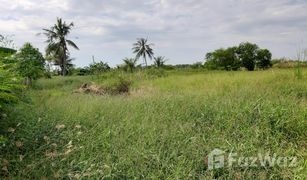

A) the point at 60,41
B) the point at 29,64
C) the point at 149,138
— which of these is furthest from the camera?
the point at 60,41

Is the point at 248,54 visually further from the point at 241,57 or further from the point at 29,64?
the point at 29,64

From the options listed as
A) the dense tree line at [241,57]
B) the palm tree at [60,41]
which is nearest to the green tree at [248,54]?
the dense tree line at [241,57]

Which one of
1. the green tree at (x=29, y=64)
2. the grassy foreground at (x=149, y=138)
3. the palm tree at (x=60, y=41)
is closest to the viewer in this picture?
the grassy foreground at (x=149, y=138)

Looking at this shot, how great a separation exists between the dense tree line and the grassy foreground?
29444 millimetres

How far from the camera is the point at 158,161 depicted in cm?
282

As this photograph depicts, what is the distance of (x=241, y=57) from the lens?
3625cm

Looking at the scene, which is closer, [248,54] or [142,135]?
[142,135]

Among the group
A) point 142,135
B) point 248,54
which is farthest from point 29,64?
point 248,54

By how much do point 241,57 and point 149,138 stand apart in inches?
1386

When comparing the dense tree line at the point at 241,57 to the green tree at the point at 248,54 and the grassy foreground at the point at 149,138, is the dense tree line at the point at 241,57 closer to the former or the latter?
the green tree at the point at 248,54

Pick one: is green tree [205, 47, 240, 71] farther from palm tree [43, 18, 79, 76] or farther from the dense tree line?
palm tree [43, 18, 79, 76]

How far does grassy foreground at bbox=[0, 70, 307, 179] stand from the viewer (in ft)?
9.01

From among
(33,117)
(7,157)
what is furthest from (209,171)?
(33,117)

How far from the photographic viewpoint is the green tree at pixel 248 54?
34938 mm
